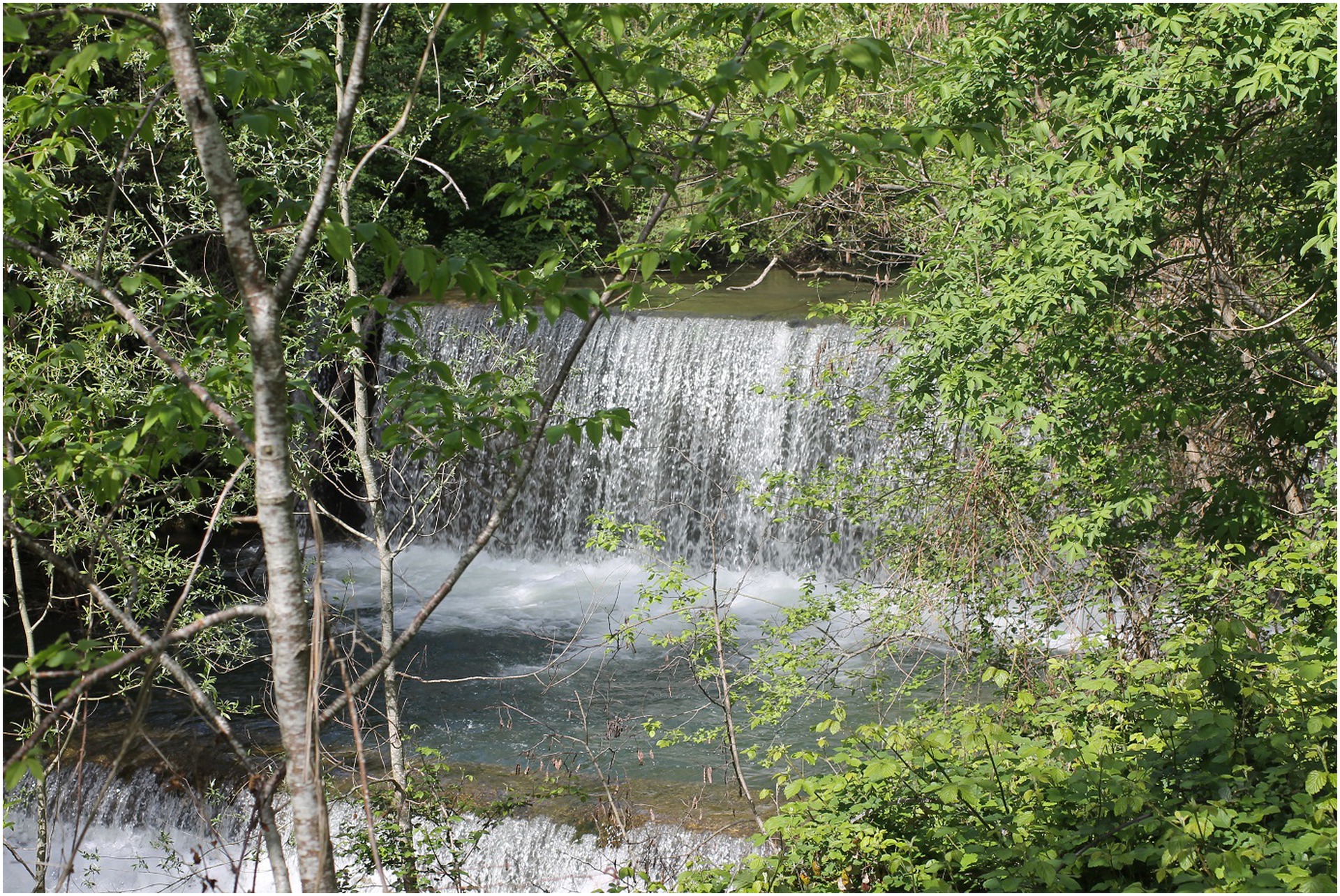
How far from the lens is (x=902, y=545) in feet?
18.6

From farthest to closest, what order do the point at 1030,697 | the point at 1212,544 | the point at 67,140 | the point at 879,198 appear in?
the point at 879,198 → the point at 1212,544 → the point at 1030,697 → the point at 67,140

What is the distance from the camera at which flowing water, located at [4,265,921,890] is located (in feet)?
19.7

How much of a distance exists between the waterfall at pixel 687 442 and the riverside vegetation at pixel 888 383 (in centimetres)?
200

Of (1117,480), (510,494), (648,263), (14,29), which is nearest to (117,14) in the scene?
(14,29)

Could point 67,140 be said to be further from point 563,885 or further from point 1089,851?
point 563,885

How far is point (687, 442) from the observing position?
34.1ft

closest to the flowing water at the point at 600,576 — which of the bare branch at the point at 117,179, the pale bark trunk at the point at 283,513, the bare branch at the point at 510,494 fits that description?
Result: the bare branch at the point at 510,494

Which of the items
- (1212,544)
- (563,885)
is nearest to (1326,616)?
(1212,544)

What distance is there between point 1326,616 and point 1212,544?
0.92 meters

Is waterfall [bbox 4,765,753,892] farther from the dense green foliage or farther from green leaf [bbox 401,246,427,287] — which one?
green leaf [bbox 401,246,427,287]

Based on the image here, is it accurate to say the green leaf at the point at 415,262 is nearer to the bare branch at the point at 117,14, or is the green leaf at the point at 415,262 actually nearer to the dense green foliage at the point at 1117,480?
the bare branch at the point at 117,14

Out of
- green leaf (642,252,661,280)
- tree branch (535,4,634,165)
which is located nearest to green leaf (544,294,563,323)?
green leaf (642,252,661,280)

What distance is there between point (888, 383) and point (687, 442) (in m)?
5.08

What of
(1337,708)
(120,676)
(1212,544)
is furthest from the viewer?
(120,676)
